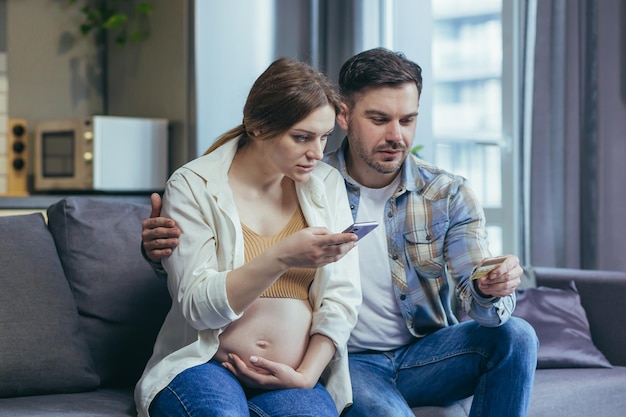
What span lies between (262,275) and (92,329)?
29.1 inches

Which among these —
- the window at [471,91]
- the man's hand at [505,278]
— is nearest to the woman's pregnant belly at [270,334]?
the man's hand at [505,278]

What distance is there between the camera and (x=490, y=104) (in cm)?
467

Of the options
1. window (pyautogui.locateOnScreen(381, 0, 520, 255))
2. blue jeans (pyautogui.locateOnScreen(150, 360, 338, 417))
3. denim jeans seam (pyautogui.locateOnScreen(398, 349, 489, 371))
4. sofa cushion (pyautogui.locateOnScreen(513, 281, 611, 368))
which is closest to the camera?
blue jeans (pyautogui.locateOnScreen(150, 360, 338, 417))

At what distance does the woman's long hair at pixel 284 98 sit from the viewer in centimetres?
196

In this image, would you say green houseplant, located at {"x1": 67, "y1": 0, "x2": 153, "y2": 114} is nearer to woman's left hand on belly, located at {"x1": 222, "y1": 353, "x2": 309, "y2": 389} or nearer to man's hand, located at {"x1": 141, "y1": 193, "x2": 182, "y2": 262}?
man's hand, located at {"x1": 141, "y1": 193, "x2": 182, "y2": 262}

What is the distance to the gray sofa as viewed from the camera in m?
2.16

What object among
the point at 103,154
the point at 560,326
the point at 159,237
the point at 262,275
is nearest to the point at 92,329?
the point at 159,237

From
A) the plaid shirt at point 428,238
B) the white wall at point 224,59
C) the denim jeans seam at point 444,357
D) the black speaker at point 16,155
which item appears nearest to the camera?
the denim jeans seam at point 444,357

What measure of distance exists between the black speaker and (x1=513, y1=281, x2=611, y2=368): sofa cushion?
2741mm

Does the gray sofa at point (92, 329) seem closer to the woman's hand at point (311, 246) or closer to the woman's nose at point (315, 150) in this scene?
the woman's hand at point (311, 246)

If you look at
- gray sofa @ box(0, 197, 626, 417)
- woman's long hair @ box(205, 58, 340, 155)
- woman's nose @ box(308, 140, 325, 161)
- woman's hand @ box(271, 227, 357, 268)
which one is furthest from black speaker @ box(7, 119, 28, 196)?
woman's hand @ box(271, 227, 357, 268)

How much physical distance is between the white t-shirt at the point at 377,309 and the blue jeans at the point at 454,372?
0.09 ft

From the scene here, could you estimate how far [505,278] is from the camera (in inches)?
78.0

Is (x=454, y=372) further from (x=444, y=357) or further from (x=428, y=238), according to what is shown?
(x=428, y=238)
